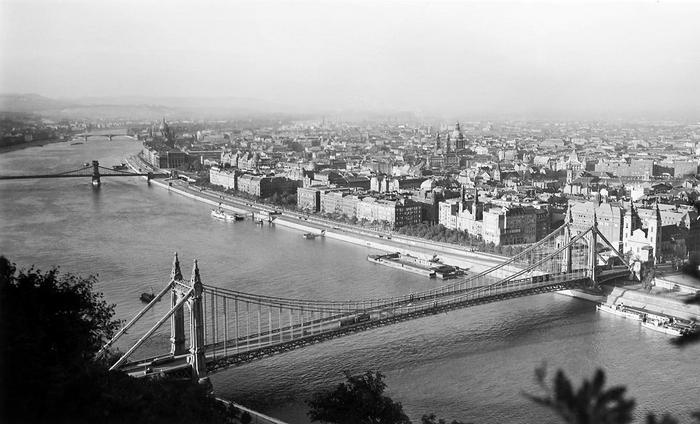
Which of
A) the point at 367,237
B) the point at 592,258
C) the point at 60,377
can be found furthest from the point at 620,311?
the point at 60,377

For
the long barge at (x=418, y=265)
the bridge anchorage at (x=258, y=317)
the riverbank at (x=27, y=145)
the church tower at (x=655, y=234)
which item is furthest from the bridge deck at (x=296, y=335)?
the riverbank at (x=27, y=145)

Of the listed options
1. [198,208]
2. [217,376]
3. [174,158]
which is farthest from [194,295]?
[174,158]

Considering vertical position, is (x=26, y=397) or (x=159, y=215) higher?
(x=26, y=397)

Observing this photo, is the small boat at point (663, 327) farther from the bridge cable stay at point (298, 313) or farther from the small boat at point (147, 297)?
the small boat at point (147, 297)

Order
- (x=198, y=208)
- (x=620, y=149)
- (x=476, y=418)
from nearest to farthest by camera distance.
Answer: (x=476, y=418) → (x=198, y=208) → (x=620, y=149)

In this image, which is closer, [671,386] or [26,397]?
[26,397]

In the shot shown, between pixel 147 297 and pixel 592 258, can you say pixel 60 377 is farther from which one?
pixel 592 258

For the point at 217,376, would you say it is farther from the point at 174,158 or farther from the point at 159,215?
the point at 174,158
